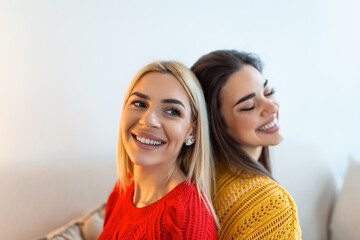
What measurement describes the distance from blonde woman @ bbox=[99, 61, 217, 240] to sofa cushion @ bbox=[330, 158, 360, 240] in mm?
1014

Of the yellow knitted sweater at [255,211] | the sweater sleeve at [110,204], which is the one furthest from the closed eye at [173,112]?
the sweater sleeve at [110,204]

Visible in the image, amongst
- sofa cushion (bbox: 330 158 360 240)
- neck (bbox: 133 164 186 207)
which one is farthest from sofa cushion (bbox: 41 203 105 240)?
sofa cushion (bbox: 330 158 360 240)

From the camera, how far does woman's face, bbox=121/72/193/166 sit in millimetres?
987

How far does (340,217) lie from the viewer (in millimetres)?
1799

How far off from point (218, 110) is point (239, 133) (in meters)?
0.10

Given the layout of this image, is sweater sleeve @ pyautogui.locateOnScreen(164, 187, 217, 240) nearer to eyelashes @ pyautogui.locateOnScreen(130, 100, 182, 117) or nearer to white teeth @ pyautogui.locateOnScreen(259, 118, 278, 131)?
eyelashes @ pyautogui.locateOnScreen(130, 100, 182, 117)

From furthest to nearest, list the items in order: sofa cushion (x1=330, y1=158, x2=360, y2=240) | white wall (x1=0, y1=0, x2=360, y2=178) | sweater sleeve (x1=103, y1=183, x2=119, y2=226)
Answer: sofa cushion (x1=330, y1=158, x2=360, y2=240) → white wall (x1=0, y1=0, x2=360, y2=178) → sweater sleeve (x1=103, y1=183, x2=119, y2=226)

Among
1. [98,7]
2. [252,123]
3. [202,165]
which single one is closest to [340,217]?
[252,123]

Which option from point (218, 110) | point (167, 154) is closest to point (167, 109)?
point (167, 154)

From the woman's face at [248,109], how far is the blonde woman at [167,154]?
13cm

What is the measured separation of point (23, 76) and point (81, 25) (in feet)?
1.06

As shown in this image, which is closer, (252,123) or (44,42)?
(252,123)

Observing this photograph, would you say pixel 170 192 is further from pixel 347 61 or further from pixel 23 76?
pixel 347 61

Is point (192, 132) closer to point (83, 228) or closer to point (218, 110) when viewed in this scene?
point (218, 110)
